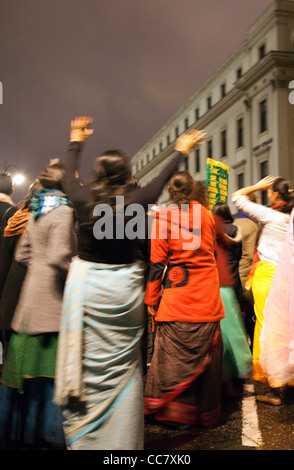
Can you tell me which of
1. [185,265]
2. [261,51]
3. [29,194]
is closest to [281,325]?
[185,265]

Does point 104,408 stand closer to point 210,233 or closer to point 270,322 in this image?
point 210,233

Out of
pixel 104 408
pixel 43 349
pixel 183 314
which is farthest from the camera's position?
pixel 183 314

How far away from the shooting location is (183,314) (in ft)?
11.3

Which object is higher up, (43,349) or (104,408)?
(43,349)

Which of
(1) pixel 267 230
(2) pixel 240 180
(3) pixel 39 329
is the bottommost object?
(3) pixel 39 329

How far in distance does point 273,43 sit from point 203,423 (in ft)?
100

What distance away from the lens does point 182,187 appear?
3.60 metres

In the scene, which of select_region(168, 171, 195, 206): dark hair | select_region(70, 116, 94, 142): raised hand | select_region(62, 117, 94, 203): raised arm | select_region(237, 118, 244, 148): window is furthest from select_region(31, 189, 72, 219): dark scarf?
select_region(237, 118, 244, 148): window

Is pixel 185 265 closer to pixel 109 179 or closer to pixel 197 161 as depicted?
pixel 109 179

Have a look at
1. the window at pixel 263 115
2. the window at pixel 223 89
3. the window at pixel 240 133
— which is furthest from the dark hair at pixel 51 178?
the window at pixel 223 89

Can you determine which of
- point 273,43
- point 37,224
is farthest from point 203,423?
point 273,43

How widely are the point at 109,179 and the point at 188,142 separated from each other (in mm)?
733

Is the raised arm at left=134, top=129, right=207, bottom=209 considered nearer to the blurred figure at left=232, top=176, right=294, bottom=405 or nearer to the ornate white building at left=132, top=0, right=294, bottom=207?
the blurred figure at left=232, top=176, right=294, bottom=405

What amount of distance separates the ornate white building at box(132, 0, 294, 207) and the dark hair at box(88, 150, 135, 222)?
2731cm
